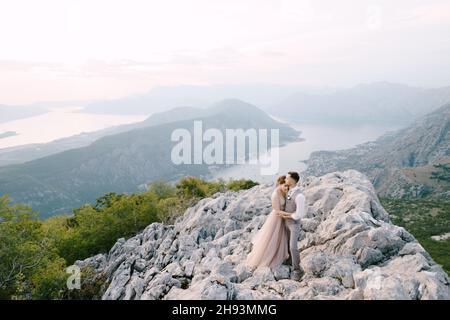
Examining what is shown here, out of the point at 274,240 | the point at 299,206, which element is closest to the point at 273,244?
the point at 274,240

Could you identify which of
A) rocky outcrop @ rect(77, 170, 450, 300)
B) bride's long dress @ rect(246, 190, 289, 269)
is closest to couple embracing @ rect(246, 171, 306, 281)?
bride's long dress @ rect(246, 190, 289, 269)

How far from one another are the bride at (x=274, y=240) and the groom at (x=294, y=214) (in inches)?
10.1

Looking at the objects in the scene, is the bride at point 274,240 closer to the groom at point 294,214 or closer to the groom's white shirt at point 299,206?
the groom at point 294,214

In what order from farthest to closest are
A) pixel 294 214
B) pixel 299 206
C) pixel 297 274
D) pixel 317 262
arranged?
1. pixel 317 262
2. pixel 297 274
3. pixel 294 214
4. pixel 299 206

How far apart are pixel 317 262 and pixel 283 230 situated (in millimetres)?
1834

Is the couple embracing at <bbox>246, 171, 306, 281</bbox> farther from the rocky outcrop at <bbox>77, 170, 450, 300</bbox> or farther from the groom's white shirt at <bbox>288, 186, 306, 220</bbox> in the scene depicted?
the rocky outcrop at <bbox>77, 170, 450, 300</bbox>


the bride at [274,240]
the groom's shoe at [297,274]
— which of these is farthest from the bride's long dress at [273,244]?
the groom's shoe at [297,274]

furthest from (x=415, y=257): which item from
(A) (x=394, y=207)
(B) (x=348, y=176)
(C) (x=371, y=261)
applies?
(A) (x=394, y=207)

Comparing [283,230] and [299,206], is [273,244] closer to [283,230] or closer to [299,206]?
[283,230]

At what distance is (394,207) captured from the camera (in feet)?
315

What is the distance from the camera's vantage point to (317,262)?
13.6 m

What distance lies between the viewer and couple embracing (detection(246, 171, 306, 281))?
12.6 metres
